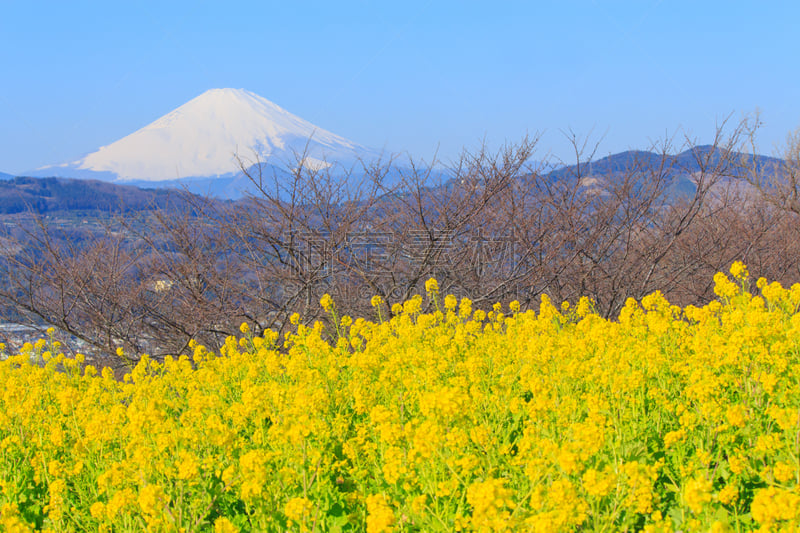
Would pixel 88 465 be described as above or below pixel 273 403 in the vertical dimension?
below

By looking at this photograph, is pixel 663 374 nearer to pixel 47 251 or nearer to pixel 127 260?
pixel 127 260

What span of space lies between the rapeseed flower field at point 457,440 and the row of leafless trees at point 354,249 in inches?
124

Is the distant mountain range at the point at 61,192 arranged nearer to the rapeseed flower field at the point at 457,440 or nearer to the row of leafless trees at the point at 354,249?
the row of leafless trees at the point at 354,249

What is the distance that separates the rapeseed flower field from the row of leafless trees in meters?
3.14

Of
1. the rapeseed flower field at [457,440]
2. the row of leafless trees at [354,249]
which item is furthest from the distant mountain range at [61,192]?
the rapeseed flower field at [457,440]

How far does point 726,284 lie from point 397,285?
4.29m

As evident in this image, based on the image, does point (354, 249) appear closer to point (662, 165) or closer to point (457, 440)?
point (662, 165)

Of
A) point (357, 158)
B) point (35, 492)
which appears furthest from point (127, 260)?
point (35, 492)

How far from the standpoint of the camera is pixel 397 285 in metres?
8.16

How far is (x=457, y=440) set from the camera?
Result: 2578 mm

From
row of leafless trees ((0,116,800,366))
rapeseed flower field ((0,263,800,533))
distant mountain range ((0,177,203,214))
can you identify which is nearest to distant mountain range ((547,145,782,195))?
row of leafless trees ((0,116,800,366))

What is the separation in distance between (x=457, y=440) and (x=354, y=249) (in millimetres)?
5869

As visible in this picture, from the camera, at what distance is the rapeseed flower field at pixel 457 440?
242 cm

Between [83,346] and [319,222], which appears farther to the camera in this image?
[83,346]
